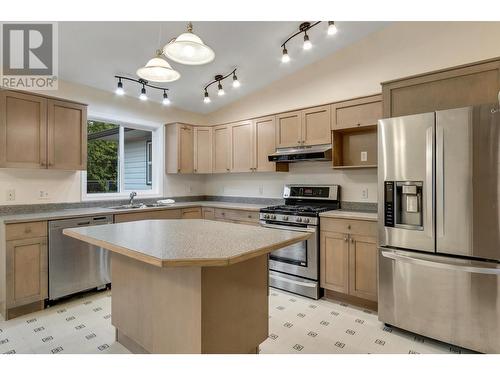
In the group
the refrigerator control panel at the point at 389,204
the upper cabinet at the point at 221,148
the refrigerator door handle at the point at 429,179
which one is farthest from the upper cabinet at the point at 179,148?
the refrigerator door handle at the point at 429,179

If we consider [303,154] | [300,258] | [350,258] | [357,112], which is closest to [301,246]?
[300,258]

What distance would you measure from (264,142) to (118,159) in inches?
86.4

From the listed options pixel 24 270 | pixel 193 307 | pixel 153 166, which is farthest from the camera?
pixel 153 166

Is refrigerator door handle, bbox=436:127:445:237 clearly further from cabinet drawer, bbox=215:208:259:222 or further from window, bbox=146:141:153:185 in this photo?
window, bbox=146:141:153:185

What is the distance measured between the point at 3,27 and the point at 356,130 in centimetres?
365

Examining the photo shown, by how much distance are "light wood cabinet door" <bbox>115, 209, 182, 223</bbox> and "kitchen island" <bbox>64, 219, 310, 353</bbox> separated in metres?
1.35

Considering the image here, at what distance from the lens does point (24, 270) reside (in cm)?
276

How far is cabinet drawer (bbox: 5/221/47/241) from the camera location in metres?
2.68

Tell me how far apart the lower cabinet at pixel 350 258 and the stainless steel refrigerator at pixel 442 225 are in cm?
33

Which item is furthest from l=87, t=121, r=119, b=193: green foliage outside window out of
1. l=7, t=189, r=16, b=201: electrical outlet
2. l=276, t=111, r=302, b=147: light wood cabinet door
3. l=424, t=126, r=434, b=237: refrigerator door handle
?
l=424, t=126, r=434, b=237: refrigerator door handle

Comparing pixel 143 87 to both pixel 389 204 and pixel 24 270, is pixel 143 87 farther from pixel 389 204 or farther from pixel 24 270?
pixel 389 204

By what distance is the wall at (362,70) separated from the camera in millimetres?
2875

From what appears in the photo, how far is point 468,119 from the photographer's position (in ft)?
6.93
